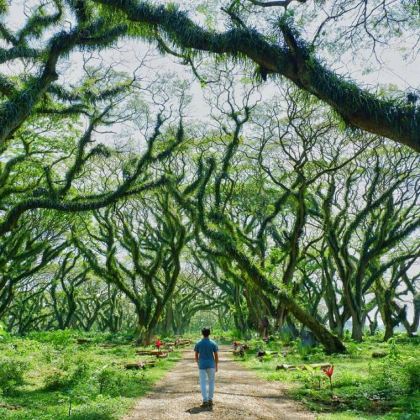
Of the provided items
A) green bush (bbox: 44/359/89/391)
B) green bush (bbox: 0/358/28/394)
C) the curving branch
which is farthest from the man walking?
the curving branch

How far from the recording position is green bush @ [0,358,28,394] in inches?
407

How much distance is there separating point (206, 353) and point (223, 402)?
107cm

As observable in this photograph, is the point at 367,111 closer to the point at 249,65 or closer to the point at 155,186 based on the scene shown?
the point at 249,65

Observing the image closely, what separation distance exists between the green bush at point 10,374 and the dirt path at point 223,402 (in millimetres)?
3057

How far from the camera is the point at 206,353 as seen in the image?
9.05m

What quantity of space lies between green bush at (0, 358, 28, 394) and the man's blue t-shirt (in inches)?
176

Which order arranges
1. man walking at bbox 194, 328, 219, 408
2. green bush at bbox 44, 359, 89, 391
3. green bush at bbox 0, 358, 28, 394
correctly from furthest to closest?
1. green bush at bbox 44, 359, 89, 391
2. green bush at bbox 0, 358, 28, 394
3. man walking at bbox 194, 328, 219, 408

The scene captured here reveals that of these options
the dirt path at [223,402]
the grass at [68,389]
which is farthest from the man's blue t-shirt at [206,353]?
the grass at [68,389]

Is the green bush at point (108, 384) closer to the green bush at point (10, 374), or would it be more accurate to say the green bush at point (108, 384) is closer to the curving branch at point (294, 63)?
the green bush at point (10, 374)

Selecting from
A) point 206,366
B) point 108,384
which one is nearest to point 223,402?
Answer: point 206,366

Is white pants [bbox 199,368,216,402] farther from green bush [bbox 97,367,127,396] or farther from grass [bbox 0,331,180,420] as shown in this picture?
green bush [bbox 97,367,127,396]

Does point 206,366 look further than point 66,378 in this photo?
No

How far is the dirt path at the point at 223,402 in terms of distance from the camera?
811cm

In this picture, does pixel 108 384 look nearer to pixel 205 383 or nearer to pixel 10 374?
pixel 10 374
